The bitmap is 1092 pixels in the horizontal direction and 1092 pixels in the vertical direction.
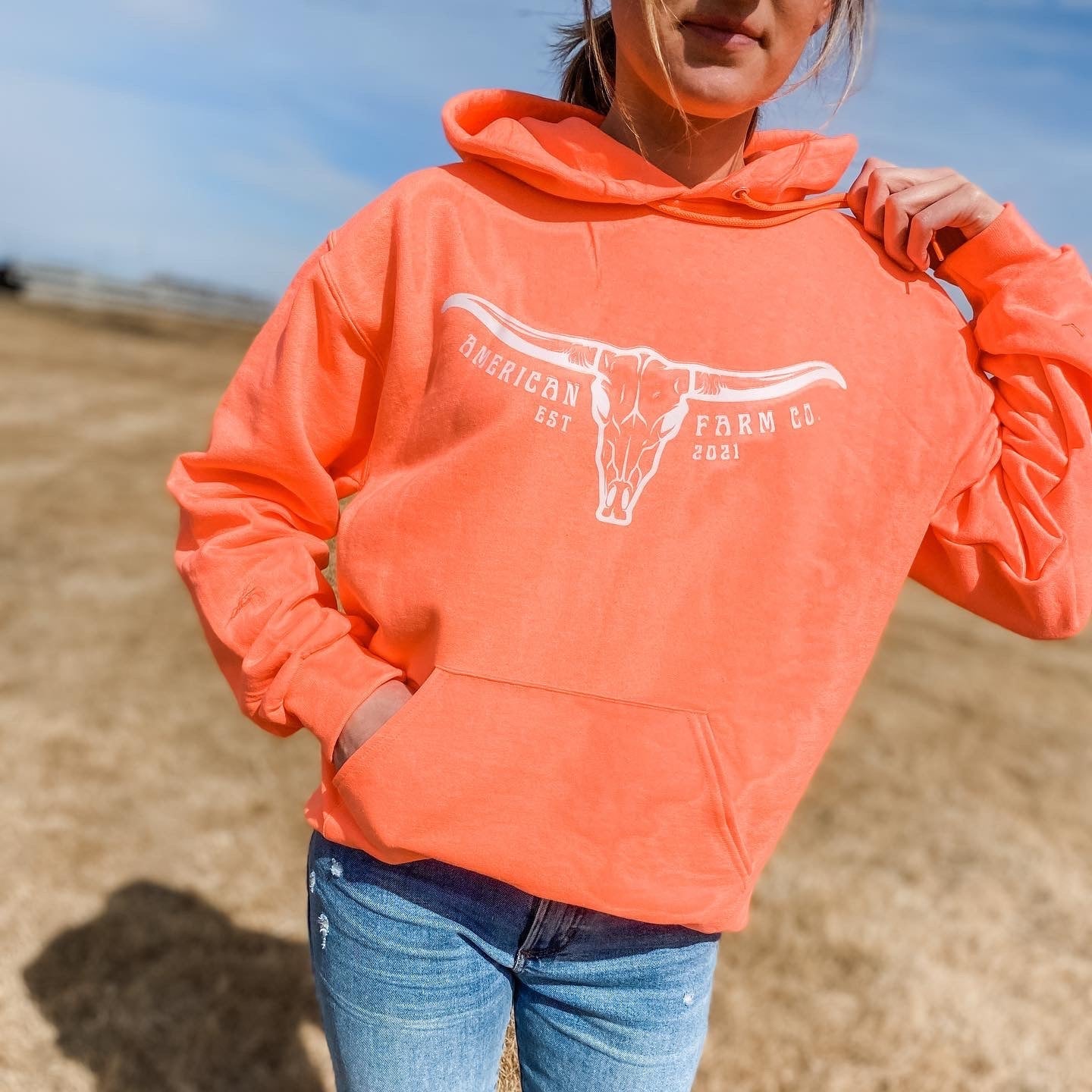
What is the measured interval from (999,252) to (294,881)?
2851 mm

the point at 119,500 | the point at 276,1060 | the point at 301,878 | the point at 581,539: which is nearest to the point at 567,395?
the point at 581,539

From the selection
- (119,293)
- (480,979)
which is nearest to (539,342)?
(480,979)

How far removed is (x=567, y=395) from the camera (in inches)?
50.4

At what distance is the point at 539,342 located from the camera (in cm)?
130

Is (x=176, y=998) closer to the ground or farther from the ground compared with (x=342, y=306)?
closer to the ground

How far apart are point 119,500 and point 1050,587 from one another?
21.9 feet

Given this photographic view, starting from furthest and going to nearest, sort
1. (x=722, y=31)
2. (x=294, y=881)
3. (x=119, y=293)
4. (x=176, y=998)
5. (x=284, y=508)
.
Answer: (x=119, y=293) < (x=294, y=881) < (x=176, y=998) < (x=284, y=508) < (x=722, y=31)

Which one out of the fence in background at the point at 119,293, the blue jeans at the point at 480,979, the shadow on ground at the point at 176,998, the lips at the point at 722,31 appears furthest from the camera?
the fence in background at the point at 119,293

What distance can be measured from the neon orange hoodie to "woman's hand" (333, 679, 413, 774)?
0.06 ft

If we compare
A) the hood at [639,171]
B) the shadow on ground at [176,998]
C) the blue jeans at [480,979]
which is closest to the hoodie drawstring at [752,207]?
the hood at [639,171]

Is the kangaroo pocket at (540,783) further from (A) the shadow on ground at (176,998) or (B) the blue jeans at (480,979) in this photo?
(A) the shadow on ground at (176,998)

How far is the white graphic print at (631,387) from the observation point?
1.27 m

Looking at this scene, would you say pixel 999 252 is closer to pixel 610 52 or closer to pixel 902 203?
pixel 902 203

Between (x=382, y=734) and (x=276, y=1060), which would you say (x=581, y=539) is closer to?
(x=382, y=734)
